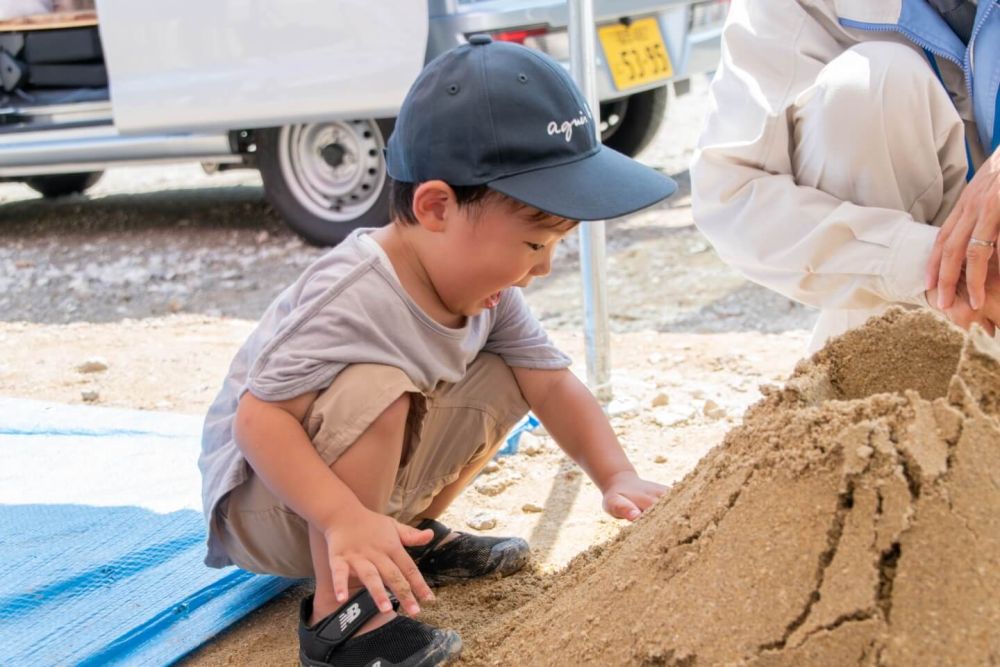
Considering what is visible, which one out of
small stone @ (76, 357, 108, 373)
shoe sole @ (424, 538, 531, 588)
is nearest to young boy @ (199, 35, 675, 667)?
shoe sole @ (424, 538, 531, 588)

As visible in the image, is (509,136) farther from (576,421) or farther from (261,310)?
(261,310)

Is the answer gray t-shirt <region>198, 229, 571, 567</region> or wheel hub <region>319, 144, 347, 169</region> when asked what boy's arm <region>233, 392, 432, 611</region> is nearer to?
gray t-shirt <region>198, 229, 571, 567</region>

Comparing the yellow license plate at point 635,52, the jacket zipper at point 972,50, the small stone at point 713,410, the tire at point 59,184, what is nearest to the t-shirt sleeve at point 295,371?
the jacket zipper at point 972,50

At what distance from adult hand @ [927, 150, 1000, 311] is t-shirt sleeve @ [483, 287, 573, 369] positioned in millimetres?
690

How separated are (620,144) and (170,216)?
2675 millimetres

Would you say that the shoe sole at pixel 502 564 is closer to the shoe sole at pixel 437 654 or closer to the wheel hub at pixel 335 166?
the shoe sole at pixel 437 654

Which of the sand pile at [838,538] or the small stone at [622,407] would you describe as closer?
the sand pile at [838,538]

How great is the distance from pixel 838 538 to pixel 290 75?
3.96 meters

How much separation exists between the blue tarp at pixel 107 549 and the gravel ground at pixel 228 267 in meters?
1.63

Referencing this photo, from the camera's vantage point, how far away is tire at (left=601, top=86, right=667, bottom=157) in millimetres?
5938

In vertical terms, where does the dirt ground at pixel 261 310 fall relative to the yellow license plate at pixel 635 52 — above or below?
below

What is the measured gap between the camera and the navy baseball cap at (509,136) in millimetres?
1748

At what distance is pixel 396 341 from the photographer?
186 centimetres

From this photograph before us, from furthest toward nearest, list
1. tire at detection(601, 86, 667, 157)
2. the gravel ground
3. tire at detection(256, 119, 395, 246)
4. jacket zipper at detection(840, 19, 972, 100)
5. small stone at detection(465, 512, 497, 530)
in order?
tire at detection(601, 86, 667, 157) → tire at detection(256, 119, 395, 246) → the gravel ground → small stone at detection(465, 512, 497, 530) → jacket zipper at detection(840, 19, 972, 100)
